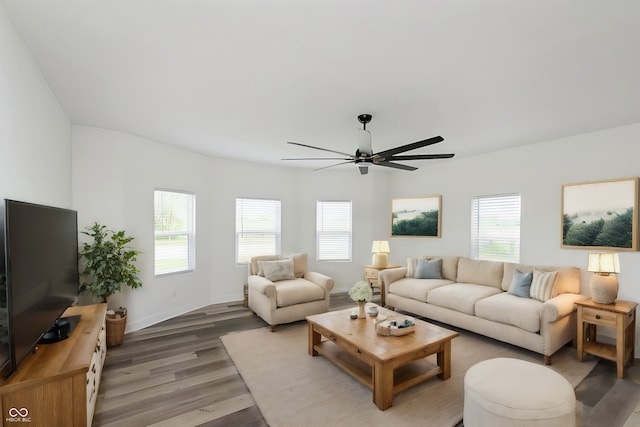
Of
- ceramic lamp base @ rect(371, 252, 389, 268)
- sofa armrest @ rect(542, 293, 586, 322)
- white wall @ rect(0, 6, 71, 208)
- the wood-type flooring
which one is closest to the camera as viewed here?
white wall @ rect(0, 6, 71, 208)

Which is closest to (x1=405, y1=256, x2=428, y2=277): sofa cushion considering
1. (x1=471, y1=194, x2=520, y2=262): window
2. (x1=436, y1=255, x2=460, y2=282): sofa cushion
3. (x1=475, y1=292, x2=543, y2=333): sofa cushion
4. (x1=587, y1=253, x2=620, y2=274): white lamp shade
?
(x1=436, y1=255, x2=460, y2=282): sofa cushion

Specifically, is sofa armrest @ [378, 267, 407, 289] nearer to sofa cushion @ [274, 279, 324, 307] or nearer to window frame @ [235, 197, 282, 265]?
sofa cushion @ [274, 279, 324, 307]

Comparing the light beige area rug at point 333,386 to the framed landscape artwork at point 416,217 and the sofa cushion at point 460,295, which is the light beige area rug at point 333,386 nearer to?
the sofa cushion at point 460,295

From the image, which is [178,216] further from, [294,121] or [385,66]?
[385,66]

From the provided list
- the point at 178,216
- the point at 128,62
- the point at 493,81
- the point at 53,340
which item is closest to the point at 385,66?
the point at 493,81

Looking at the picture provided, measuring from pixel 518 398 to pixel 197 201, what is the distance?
4716 millimetres

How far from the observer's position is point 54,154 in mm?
2854

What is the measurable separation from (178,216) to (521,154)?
209 inches

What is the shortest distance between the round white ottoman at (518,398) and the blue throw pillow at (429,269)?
2815 mm

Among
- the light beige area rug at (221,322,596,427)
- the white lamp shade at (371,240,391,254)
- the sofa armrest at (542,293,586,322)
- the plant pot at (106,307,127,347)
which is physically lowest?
the light beige area rug at (221,322,596,427)

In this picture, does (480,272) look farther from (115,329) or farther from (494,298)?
(115,329)

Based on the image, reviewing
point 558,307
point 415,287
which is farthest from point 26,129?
point 558,307

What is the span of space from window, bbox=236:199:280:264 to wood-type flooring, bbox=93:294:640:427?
6.50 feet

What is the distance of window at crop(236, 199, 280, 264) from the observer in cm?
559
